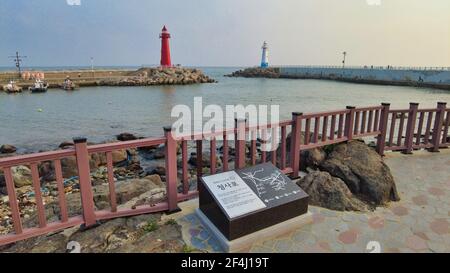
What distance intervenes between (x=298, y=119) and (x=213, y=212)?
2208 millimetres

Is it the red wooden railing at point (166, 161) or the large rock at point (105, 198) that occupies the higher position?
the red wooden railing at point (166, 161)

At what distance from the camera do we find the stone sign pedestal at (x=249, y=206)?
10.4ft

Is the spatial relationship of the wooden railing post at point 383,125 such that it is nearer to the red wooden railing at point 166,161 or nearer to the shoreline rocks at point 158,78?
the red wooden railing at point 166,161

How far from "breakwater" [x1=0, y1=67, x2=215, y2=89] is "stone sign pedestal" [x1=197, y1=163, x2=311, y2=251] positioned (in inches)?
2025

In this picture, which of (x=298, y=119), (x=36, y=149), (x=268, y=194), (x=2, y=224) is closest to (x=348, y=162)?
(x=298, y=119)

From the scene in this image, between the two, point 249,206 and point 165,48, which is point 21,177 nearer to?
point 249,206

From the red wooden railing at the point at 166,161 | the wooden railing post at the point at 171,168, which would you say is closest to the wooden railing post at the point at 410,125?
the red wooden railing at the point at 166,161

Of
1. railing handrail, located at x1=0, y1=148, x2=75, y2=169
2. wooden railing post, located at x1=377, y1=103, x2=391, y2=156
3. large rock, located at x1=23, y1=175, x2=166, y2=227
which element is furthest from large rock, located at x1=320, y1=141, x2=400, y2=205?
railing handrail, located at x1=0, y1=148, x2=75, y2=169

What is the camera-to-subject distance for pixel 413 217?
385 centimetres

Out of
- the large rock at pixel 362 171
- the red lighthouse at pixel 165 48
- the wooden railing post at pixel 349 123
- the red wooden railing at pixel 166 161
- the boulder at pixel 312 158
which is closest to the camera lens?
the red wooden railing at pixel 166 161

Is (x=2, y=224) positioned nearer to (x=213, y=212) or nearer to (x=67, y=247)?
(x=67, y=247)

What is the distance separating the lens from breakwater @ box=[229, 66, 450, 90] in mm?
46188

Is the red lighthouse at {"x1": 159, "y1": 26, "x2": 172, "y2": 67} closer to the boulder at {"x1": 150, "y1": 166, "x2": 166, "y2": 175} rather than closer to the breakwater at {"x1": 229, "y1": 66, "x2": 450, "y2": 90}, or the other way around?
the breakwater at {"x1": 229, "y1": 66, "x2": 450, "y2": 90}
